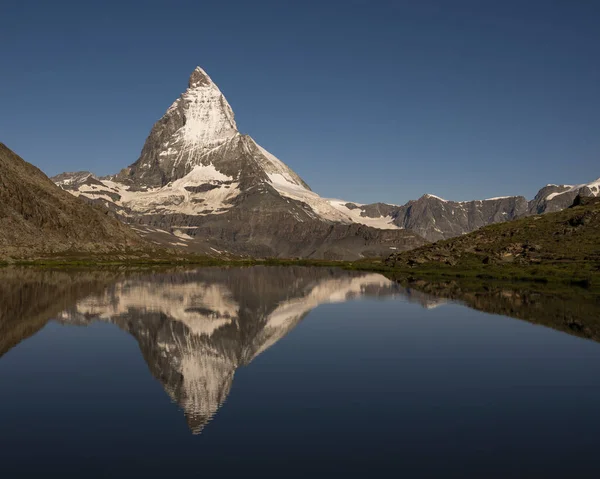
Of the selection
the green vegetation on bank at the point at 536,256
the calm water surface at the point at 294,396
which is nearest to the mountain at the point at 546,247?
the green vegetation on bank at the point at 536,256

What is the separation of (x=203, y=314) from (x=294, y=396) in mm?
44423

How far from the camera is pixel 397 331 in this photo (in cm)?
6712

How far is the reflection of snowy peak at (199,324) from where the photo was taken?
39.9 m

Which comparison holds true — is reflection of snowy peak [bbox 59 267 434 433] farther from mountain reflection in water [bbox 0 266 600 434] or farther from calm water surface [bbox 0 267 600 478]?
calm water surface [bbox 0 267 600 478]

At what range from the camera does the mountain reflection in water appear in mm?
43531

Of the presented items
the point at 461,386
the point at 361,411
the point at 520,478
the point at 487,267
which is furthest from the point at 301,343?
the point at 487,267

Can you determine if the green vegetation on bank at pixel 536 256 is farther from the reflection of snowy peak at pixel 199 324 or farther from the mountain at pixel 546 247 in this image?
the reflection of snowy peak at pixel 199 324

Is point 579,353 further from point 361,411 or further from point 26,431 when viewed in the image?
point 26,431

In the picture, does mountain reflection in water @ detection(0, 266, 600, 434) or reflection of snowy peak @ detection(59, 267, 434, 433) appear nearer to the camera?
reflection of snowy peak @ detection(59, 267, 434, 433)

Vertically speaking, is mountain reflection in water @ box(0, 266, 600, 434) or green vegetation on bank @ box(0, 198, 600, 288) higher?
green vegetation on bank @ box(0, 198, 600, 288)

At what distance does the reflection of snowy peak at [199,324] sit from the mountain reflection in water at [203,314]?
0.28 ft

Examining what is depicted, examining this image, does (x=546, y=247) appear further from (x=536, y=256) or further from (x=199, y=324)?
(x=199, y=324)

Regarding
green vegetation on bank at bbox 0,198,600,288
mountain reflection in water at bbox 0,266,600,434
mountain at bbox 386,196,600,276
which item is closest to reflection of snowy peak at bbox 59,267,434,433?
mountain reflection in water at bbox 0,266,600,434

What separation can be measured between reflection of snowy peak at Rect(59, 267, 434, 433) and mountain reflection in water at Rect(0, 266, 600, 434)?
3.4 inches
